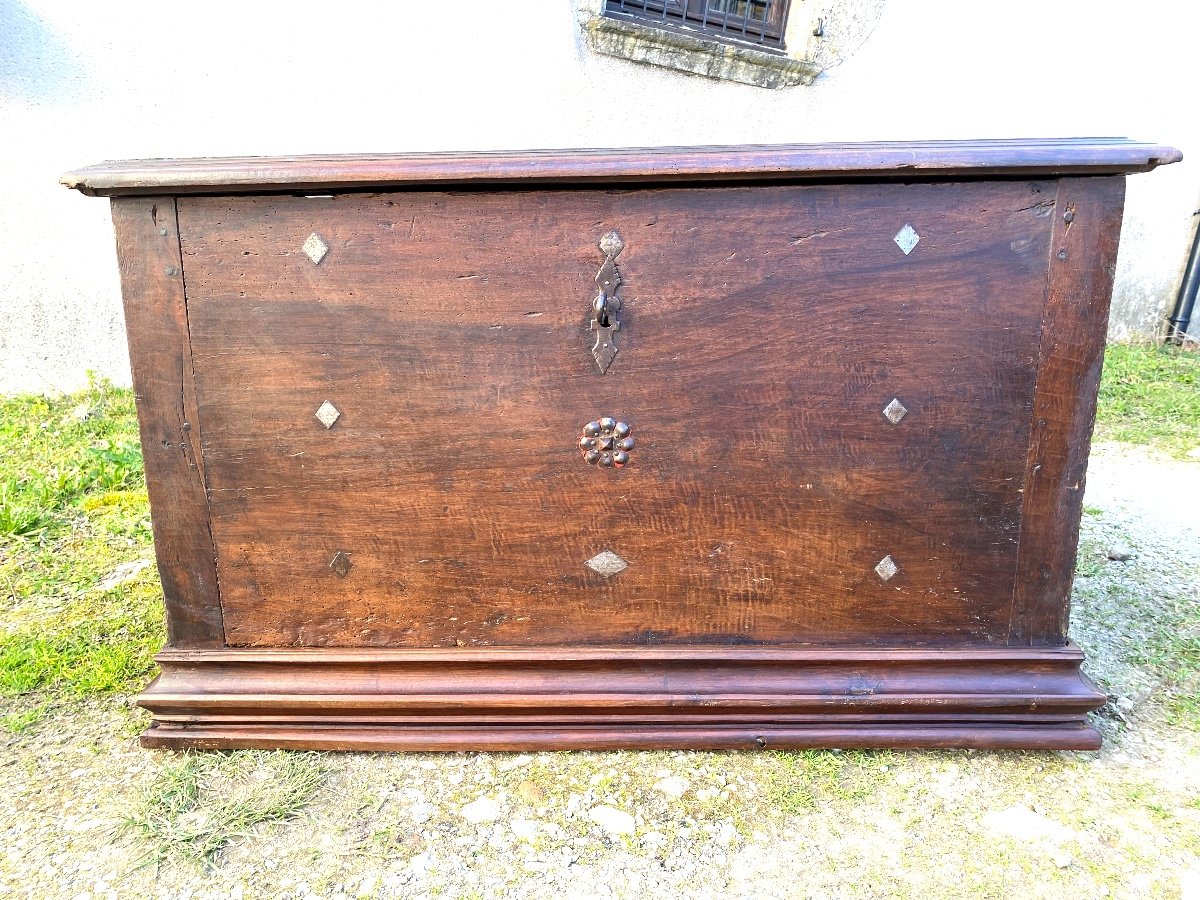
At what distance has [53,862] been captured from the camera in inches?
55.3

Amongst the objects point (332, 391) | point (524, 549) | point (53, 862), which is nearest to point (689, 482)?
point (524, 549)

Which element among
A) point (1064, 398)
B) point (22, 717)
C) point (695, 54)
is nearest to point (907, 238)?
point (1064, 398)

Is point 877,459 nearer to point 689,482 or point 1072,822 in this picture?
point 689,482

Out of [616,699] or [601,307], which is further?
[616,699]

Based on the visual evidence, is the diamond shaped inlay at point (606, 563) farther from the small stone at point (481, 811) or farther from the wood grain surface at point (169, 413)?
the wood grain surface at point (169, 413)

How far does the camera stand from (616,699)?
167 centimetres

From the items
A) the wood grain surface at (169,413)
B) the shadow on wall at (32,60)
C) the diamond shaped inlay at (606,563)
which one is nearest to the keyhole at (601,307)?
the diamond shaped inlay at (606,563)

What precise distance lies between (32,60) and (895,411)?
13.6 ft

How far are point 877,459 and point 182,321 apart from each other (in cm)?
137

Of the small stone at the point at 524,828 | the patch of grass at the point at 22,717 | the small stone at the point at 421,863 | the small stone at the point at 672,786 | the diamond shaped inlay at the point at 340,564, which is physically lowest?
the small stone at the point at 421,863

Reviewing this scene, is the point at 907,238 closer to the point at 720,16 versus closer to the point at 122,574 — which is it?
the point at 122,574

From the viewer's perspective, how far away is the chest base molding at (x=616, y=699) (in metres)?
1.66

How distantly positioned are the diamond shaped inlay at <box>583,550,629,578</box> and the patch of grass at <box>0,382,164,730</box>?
3.72 ft

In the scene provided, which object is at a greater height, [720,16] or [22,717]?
[720,16]
